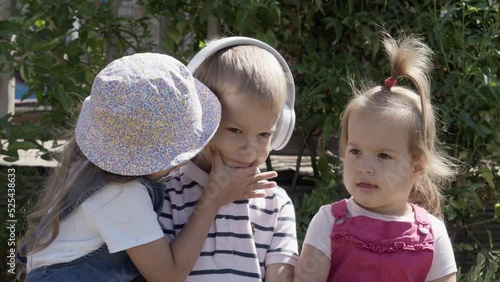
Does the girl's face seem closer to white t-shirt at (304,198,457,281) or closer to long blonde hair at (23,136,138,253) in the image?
white t-shirt at (304,198,457,281)

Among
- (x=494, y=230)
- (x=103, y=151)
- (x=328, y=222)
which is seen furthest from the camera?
(x=494, y=230)

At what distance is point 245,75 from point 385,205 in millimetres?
531

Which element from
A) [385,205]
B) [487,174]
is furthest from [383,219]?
[487,174]

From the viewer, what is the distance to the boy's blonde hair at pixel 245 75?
2.16 meters

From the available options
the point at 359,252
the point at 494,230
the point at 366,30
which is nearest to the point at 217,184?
the point at 359,252

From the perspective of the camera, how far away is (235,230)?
7.25 feet

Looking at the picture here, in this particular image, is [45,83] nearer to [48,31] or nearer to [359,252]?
[48,31]

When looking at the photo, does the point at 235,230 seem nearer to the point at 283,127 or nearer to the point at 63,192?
the point at 283,127

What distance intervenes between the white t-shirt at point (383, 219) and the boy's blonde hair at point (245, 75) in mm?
349

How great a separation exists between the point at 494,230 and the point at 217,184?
84.7 inches

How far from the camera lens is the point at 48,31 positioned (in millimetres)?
3648

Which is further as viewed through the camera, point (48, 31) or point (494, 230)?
point (494, 230)

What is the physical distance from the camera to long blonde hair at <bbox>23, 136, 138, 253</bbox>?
2.07 m

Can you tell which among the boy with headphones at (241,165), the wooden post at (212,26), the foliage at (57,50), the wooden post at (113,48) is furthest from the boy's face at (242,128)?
the wooden post at (113,48)
